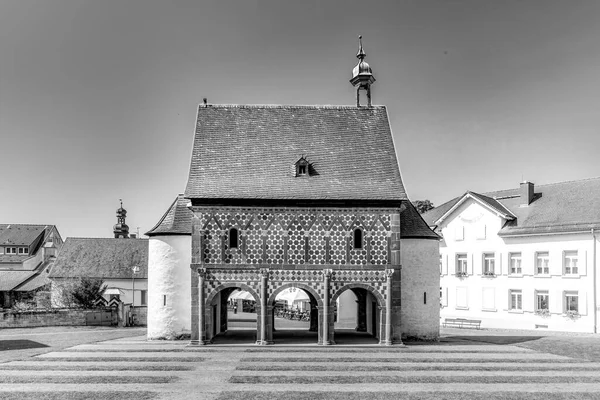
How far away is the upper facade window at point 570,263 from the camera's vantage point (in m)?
38.2

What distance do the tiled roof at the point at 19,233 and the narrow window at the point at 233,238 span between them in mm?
62823

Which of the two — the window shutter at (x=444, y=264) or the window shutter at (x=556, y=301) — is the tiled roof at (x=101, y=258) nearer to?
the window shutter at (x=444, y=264)

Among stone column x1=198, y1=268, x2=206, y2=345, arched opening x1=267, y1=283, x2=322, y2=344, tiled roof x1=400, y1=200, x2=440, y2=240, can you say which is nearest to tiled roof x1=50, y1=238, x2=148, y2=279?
arched opening x1=267, y1=283, x2=322, y2=344

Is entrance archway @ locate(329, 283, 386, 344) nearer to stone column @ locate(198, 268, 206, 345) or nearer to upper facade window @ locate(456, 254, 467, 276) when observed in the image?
stone column @ locate(198, 268, 206, 345)

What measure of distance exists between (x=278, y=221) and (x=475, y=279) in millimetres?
22045

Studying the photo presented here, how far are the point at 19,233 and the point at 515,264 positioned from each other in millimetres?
68508

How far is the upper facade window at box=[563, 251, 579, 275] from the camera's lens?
125 feet

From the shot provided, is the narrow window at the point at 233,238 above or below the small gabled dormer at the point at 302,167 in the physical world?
below

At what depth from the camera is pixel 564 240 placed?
3884cm

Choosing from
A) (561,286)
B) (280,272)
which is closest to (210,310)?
(280,272)

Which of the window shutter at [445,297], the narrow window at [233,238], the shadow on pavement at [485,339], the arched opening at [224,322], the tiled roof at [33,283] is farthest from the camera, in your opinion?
the tiled roof at [33,283]

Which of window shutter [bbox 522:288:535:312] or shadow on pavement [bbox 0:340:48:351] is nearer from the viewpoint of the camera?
shadow on pavement [bbox 0:340:48:351]

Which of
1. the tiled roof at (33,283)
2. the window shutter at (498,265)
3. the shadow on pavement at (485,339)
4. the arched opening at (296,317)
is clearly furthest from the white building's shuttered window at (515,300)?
the tiled roof at (33,283)

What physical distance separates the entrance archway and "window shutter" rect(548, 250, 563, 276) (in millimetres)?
13916
